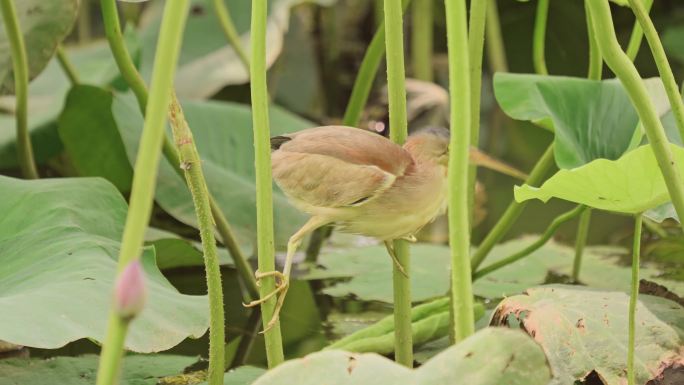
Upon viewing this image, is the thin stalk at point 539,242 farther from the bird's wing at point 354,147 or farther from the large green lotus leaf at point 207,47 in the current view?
the large green lotus leaf at point 207,47

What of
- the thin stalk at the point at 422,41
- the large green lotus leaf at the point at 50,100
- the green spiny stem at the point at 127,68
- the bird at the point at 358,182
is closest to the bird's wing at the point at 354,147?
the bird at the point at 358,182

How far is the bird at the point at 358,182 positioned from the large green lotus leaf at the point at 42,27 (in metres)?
0.77

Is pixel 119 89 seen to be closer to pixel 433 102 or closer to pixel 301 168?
pixel 433 102

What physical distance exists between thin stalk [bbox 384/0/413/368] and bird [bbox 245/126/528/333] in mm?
14

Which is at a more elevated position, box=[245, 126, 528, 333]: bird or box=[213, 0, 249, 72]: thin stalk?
box=[213, 0, 249, 72]: thin stalk

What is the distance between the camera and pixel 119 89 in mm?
2348

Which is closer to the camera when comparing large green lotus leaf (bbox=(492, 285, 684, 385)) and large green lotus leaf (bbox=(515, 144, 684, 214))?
large green lotus leaf (bbox=(515, 144, 684, 214))

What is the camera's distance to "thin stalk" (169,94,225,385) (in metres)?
0.96

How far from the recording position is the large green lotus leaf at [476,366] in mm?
813

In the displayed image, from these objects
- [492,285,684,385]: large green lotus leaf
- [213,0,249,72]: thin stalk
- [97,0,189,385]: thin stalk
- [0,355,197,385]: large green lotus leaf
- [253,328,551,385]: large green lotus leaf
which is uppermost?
[213,0,249,72]: thin stalk

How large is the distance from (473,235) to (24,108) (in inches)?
36.8

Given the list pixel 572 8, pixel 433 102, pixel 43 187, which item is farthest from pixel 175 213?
pixel 572 8

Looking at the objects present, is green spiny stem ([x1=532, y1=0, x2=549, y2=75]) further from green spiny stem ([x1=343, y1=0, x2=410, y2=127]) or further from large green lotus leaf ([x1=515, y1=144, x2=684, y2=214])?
large green lotus leaf ([x1=515, y1=144, x2=684, y2=214])

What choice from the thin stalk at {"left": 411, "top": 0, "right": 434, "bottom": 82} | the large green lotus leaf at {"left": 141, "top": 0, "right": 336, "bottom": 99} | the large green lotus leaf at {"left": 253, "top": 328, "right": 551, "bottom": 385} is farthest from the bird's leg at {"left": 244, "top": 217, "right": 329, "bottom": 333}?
the thin stalk at {"left": 411, "top": 0, "right": 434, "bottom": 82}
